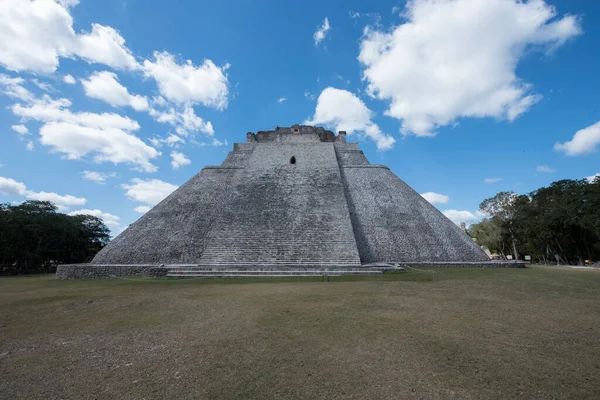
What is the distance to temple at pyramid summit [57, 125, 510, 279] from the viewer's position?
1237 cm

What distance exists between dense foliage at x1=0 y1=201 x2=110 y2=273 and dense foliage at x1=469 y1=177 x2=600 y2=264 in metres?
43.2

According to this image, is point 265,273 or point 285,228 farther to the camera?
point 285,228

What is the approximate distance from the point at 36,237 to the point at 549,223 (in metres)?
44.3

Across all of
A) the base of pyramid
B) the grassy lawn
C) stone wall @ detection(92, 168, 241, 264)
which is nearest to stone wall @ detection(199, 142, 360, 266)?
the base of pyramid

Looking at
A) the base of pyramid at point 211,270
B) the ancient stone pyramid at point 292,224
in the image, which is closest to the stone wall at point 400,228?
the ancient stone pyramid at point 292,224

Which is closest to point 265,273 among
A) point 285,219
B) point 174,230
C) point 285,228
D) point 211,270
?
point 211,270

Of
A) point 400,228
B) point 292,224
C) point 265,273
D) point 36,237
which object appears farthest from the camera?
point 36,237

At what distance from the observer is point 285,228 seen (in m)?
14.0

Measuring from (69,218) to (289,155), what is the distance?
2476 centimetres

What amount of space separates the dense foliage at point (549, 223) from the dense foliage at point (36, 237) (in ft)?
142

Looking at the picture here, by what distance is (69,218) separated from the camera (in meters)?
28.9

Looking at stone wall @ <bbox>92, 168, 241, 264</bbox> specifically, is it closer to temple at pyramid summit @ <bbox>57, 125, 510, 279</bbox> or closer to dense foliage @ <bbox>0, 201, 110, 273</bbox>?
temple at pyramid summit @ <bbox>57, 125, 510, 279</bbox>

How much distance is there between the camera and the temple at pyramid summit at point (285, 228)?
487 inches

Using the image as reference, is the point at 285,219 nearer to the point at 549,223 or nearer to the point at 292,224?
the point at 292,224
